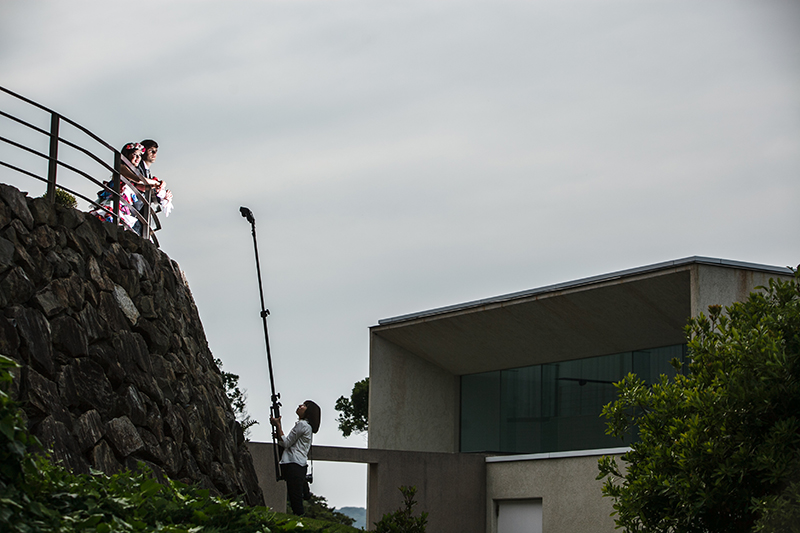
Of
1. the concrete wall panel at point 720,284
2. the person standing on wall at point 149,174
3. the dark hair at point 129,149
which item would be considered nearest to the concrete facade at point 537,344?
the concrete wall panel at point 720,284

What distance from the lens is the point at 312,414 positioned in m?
11.6

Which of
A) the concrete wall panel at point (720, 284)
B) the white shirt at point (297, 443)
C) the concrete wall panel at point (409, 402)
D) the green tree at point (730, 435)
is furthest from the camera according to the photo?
the concrete wall panel at point (409, 402)

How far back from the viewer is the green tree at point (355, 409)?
136ft

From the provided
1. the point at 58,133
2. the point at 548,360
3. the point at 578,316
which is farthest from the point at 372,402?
the point at 58,133

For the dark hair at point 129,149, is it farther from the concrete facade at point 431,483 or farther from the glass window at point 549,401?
the glass window at point 549,401

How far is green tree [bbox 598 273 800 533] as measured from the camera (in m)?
6.65

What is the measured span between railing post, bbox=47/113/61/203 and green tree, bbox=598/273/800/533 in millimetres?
6553

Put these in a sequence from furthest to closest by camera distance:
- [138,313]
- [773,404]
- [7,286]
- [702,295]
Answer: [702,295] → [138,313] → [7,286] → [773,404]

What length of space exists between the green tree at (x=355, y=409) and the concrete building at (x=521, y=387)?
20.0 metres

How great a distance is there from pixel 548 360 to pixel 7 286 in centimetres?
1315

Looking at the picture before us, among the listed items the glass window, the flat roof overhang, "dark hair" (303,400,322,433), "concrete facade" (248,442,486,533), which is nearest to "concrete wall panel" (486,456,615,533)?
"concrete facade" (248,442,486,533)

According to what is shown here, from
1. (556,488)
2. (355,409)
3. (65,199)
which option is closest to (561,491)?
(556,488)

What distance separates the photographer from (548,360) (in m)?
19.8

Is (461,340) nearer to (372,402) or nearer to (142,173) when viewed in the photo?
(372,402)
